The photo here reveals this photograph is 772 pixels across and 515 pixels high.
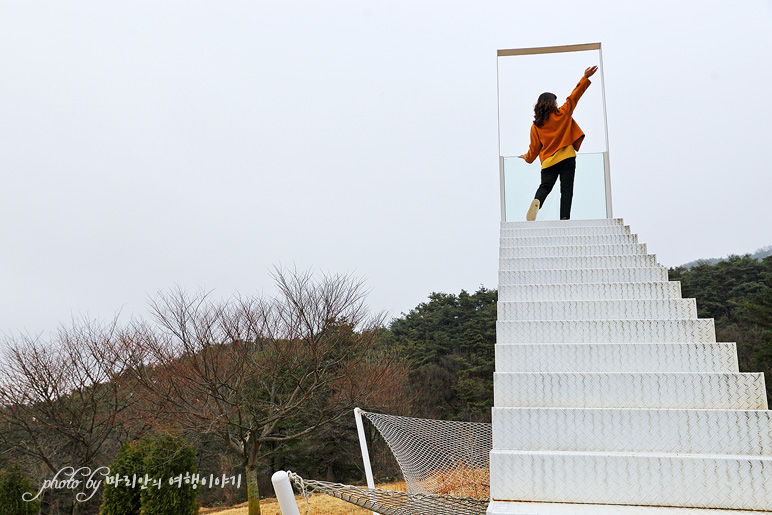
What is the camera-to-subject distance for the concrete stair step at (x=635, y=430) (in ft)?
5.51

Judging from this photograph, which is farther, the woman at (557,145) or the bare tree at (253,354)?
the bare tree at (253,354)

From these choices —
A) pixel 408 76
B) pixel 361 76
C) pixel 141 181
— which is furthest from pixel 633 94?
pixel 141 181

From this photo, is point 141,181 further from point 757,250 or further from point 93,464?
point 757,250

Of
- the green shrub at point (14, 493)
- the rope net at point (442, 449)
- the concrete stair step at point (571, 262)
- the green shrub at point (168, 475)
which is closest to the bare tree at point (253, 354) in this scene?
the green shrub at point (168, 475)

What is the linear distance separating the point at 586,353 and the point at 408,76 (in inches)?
967

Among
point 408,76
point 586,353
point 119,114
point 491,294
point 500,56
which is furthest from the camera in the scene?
point 408,76

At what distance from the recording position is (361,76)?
24328 mm

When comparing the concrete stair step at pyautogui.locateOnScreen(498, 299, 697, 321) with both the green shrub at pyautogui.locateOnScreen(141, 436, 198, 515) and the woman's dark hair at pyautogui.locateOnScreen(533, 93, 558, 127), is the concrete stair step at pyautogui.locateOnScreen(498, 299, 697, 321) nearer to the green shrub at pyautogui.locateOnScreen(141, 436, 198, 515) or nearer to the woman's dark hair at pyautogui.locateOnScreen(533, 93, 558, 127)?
the woman's dark hair at pyautogui.locateOnScreen(533, 93, 558, 127)

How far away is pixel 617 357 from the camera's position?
207 centimetres

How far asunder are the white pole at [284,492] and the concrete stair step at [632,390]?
34.9 inches

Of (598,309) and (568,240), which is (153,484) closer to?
(568,240)

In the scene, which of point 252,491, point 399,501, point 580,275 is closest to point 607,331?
point 580,275

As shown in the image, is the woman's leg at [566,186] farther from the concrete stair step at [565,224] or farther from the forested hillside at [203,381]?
the forested hillside at [203,381]

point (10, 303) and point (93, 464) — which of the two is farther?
point (10, 303)
